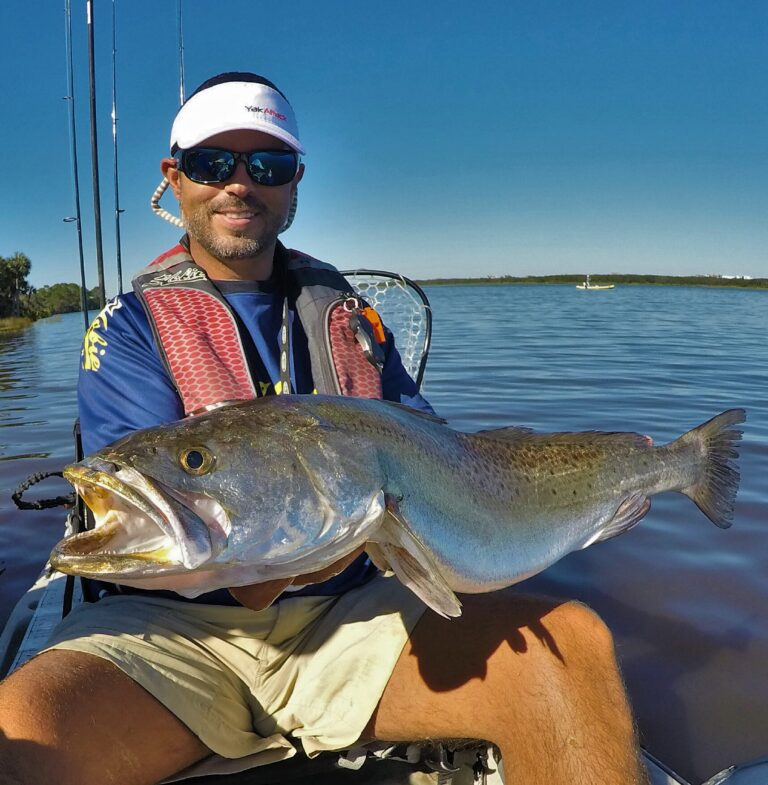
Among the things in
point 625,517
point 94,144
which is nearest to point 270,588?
point 625,517

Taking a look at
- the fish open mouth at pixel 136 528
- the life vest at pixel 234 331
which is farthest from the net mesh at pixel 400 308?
the fish open mouth at pixel 136 528

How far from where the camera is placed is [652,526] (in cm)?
562

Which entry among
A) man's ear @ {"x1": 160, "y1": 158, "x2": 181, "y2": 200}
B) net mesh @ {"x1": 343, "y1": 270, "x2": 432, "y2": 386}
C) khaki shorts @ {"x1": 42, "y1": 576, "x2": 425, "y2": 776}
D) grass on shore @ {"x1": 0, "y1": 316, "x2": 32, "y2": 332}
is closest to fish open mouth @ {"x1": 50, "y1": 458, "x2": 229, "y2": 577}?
khaki shorts @ {"x1": 42, "y1": 576, "x2": 425, "y2": 776}

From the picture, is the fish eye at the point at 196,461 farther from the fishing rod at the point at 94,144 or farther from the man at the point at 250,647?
the fishing rod at the point at 94,144

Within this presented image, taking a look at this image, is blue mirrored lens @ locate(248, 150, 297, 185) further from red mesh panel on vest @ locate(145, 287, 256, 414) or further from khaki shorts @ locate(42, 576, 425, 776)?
khaki shorts @ locate(42, 576, 425, 776)

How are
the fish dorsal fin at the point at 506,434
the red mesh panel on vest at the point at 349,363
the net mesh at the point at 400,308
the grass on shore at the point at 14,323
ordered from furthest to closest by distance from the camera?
1. the grass on shore at the point at 14,323
2. the net mesh at the point at 400,308
3. the red mesh panel on vest at the point at 349,363
4. the fish dorsal fin at the point at 506,434

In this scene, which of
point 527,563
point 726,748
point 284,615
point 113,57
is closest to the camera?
→ point 527,563

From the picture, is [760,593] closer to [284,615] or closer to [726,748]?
[726,748]

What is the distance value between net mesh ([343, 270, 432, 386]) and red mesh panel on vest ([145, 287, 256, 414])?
2980mm

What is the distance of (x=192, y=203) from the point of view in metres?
3.31

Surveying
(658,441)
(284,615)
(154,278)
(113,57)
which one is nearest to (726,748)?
(284,615)

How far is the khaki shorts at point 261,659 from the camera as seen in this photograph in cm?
235

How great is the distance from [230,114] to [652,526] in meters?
4.44

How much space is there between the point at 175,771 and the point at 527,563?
1351mm
